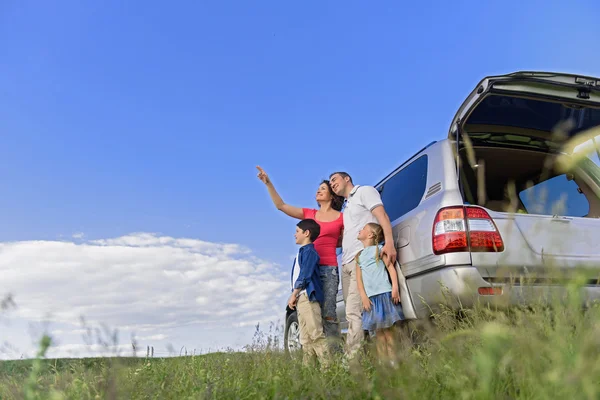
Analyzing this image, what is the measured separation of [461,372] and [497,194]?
3411 millimetres

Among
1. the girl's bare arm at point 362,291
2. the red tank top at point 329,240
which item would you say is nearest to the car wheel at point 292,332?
the red tank top at point 329,240

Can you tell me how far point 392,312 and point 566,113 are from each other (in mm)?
2224

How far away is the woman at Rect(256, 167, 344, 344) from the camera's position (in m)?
4.91

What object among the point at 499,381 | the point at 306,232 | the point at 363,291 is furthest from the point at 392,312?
the point at 499,381

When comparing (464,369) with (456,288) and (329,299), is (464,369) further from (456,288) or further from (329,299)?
(329,299)

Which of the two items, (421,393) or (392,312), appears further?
(392,312)

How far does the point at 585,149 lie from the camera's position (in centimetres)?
174

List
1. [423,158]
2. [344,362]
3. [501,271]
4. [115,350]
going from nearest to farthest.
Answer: [501,271]
[115,350]
[344,362]
[423,158]

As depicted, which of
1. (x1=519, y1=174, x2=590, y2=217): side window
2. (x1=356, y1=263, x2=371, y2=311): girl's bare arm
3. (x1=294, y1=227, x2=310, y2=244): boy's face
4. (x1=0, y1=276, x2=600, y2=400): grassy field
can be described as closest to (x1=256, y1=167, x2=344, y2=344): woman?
(x1=294, y1=227, x2=310, y2=244): boy's face

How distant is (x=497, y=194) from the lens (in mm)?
5383

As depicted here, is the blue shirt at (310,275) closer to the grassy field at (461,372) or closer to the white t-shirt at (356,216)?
the white t-shirt at (356,216)

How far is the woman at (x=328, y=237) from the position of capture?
491 cm

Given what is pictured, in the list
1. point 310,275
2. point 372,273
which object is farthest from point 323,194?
point 372,273

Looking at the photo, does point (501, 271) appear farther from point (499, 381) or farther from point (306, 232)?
point (306, 232)
